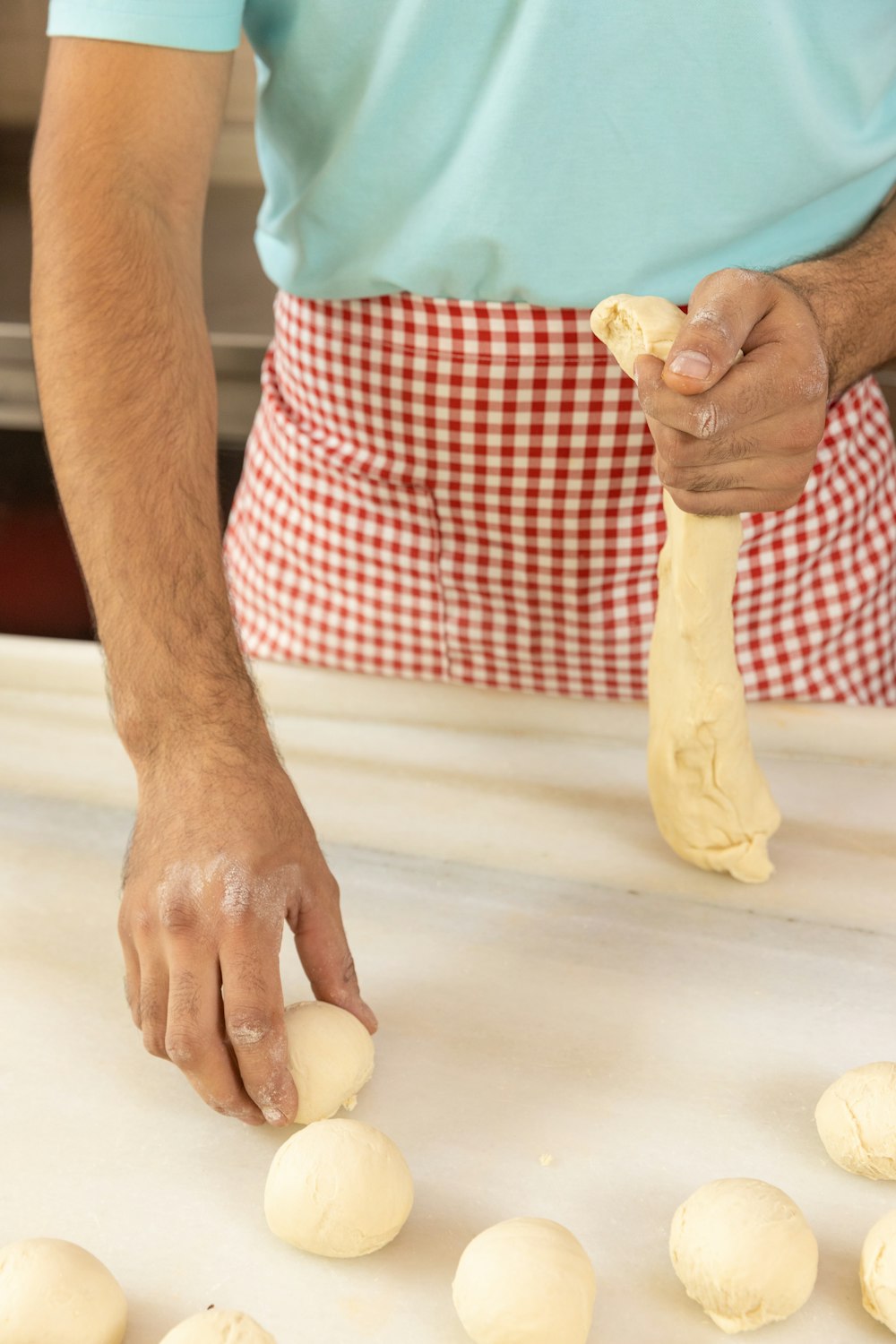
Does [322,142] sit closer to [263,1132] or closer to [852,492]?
[852,492]

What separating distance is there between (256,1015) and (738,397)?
0.53 metres

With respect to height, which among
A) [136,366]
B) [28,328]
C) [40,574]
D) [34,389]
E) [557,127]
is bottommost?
[40,574]

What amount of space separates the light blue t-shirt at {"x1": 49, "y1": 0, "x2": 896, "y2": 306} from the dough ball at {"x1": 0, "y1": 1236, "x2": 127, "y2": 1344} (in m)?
0.86

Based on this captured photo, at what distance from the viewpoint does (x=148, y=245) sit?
42.2 inches

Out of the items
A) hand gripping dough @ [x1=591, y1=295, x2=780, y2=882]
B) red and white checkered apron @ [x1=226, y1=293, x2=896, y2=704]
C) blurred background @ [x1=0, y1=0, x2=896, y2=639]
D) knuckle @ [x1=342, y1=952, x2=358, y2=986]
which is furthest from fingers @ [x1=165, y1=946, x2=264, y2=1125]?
blurred background @ [x1=0, y1=0, x2=896, y2=639]

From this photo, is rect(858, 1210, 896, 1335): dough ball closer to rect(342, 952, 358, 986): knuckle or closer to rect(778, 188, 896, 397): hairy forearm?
rect(342, 952, 358, 986): knuckle

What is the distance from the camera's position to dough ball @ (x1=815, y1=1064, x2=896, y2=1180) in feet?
2.64

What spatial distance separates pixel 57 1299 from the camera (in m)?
0.71

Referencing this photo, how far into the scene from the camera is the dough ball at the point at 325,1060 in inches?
33.7

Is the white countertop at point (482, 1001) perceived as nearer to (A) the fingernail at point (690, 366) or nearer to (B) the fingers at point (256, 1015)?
(B) the fingers at point (256, 1015)

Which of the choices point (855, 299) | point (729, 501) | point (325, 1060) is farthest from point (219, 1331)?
point (855, 299)

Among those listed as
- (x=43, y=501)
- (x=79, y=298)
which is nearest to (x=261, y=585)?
(x=79, y=298)

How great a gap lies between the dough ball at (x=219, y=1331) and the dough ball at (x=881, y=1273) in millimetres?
344

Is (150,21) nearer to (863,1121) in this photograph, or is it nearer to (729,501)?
(729,501)
